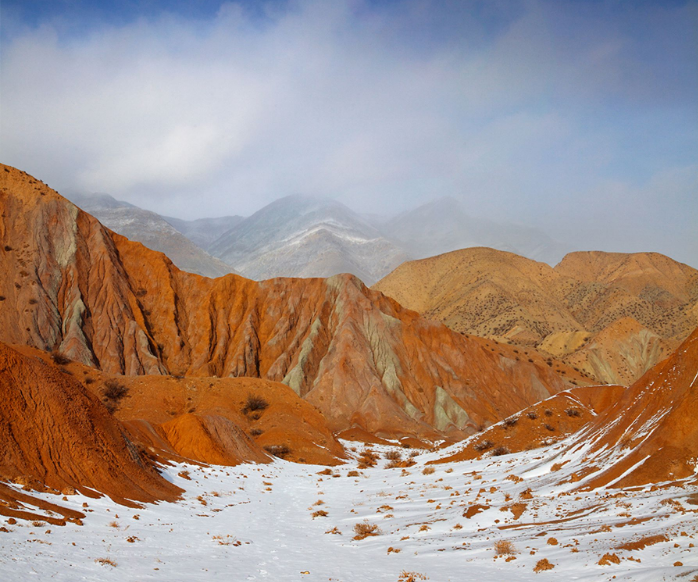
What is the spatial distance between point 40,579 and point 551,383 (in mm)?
77734

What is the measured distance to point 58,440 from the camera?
59.2 feet

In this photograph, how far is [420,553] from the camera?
609 inches

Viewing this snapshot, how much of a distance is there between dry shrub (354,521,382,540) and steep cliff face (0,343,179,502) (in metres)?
7.52

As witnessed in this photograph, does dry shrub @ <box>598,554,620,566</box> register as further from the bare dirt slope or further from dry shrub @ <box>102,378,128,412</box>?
dry shrub @ <box>102,378,128,412</box>

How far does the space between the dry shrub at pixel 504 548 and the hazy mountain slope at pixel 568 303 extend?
8644cm

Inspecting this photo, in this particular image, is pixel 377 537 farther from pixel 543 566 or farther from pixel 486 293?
pixel 486 293

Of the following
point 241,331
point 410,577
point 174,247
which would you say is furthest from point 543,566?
point 174,247

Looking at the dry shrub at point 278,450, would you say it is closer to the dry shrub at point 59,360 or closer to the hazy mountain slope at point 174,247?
the dry shrub at point 59,360

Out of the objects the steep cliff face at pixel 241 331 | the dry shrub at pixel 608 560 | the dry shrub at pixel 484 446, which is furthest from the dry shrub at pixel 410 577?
the steep cliff face at pixel 241 331

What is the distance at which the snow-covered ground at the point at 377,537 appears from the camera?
11.4 metres

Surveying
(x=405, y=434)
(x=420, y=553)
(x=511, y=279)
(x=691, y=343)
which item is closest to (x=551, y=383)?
(x=405, y=434)

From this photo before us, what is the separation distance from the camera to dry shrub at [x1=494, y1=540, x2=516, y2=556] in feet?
45.5

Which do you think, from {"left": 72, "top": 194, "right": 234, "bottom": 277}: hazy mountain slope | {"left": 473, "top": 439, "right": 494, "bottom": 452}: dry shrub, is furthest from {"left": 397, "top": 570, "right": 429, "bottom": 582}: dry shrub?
{"left": 72, "top": 194, "right": 234, "bottom": 277}: hazy mountain slope

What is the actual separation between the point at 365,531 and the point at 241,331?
6137 centimetres
